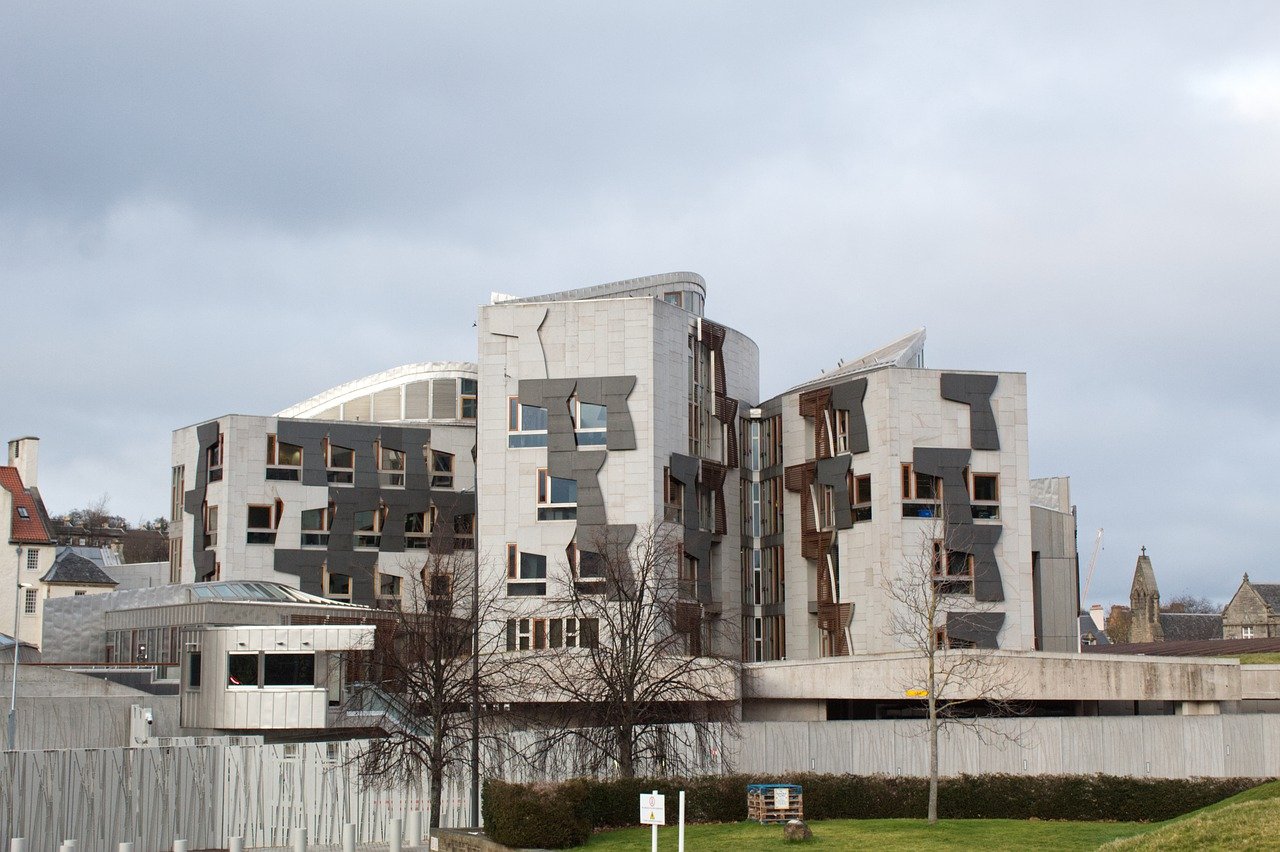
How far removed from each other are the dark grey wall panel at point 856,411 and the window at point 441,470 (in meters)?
23.4

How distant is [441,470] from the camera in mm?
80875

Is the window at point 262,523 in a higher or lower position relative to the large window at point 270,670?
higher

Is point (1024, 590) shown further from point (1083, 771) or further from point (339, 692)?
point (339, 692)

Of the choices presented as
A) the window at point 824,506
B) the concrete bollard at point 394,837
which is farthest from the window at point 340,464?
the concrete bollard at point 394,837

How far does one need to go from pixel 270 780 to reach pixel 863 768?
18.2 meters

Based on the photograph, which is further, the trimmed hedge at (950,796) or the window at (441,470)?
the window at (441,470)

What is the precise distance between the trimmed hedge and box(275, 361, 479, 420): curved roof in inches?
1895

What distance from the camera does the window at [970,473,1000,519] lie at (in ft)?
215

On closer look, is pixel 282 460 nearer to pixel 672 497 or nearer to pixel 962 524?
pixel 672 497

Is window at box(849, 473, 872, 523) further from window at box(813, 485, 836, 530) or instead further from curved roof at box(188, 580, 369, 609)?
curved roof at box(188, 580, 369, 609)

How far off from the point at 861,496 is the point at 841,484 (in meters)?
1.12

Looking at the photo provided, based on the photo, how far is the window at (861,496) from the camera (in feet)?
220

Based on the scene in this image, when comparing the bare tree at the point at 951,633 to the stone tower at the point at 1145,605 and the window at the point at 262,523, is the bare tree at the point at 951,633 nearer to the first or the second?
the window at the point at 262,523

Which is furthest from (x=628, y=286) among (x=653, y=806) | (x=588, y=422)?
(x=653, y=806)
